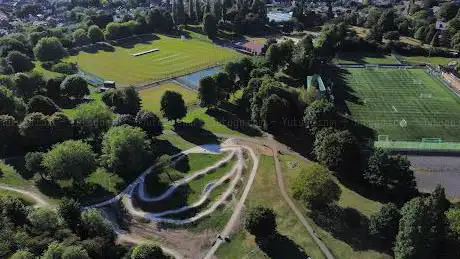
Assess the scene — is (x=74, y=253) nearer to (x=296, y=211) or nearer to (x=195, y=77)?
(x=296, y=211)

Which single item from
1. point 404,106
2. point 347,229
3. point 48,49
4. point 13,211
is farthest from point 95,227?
point 48,49

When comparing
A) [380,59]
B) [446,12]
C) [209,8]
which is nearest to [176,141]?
[380,59]

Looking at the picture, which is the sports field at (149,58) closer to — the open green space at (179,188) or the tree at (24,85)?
the tree at (24,85)

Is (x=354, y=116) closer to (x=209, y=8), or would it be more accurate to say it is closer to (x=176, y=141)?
(x=176, y=141)

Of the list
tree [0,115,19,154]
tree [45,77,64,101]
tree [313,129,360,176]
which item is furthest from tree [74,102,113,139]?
tree [313,129,360,176]

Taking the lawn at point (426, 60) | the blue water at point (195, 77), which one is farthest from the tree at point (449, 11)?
the blue water at point (195, 77)

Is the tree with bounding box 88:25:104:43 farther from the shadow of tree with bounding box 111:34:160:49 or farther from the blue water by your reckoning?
the blue water

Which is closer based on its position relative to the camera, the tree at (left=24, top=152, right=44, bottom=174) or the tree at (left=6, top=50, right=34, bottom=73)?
the tree at (left=24, top=152, right=44, bottom=174)
